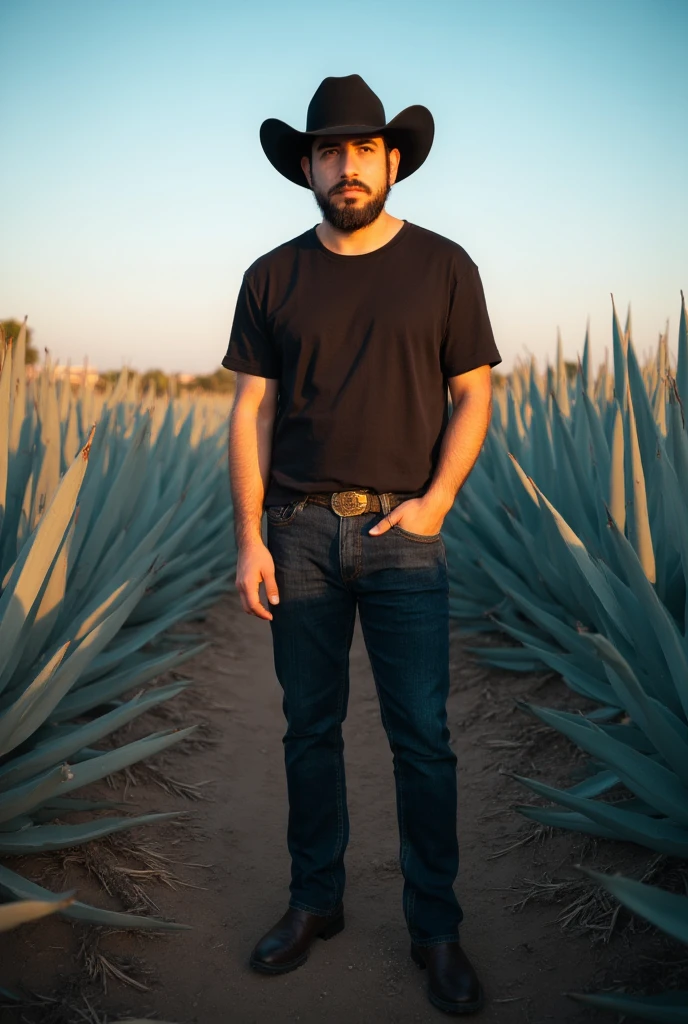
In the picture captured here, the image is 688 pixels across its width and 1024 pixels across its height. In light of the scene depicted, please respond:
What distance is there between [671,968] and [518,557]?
2049mm

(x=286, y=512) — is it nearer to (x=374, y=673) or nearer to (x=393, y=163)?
(x=374, y=673)

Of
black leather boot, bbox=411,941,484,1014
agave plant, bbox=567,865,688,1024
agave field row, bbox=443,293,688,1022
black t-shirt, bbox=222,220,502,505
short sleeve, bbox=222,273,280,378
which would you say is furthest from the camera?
short sleeve, bbox=222,273,280,378

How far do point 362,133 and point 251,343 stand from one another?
58cm

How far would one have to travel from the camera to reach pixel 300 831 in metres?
2.30

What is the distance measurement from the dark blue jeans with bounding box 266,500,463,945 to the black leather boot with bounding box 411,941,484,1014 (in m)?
0.03

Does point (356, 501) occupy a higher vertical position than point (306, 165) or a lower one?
lower

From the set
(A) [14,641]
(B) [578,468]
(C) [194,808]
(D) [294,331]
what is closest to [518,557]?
(B) [578,468]

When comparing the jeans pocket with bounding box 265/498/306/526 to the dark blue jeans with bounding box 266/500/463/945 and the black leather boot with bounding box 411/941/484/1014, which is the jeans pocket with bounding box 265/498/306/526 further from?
the black leather boot with bounding box 411/941/484/1014

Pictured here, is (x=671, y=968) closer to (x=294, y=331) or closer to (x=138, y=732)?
(x=294, y=331)

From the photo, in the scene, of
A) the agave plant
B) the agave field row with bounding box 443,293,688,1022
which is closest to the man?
the agave field row with bounding box 443,293,688,1022

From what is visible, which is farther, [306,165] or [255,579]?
[306,165]

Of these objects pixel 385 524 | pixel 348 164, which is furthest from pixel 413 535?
pixel 348 164

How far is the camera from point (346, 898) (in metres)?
2.58

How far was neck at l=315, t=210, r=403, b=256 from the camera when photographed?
2248 millimetres
